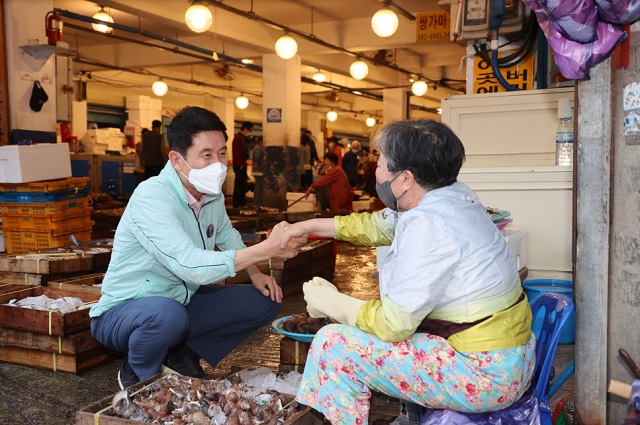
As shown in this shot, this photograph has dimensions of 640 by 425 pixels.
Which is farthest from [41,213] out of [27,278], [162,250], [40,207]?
[162,250]

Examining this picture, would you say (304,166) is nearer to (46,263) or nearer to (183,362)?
(46,263)

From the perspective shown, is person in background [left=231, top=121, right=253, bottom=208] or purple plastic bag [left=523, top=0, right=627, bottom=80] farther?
person in background [left=231, top=121, right=253, bottom=208]

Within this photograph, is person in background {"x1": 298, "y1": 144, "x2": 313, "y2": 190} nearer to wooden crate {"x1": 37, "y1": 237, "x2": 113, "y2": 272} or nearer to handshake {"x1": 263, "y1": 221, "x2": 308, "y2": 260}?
wooden crate {"x1": 37, "y1": 237, "x2": 113, "y2": 272}

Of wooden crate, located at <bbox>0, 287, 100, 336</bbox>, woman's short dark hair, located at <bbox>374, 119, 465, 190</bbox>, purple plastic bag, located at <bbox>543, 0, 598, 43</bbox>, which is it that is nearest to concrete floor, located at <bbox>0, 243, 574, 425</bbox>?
wooden crate, located at <bbox>0, 287, 100, 336</bbox>

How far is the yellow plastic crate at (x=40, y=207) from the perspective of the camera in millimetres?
7410

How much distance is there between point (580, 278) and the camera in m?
2.73

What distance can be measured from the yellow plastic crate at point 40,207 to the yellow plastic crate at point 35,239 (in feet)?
0.77

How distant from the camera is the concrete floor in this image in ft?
10.8

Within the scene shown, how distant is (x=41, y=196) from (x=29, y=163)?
43 cm

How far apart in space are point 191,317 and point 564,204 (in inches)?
112

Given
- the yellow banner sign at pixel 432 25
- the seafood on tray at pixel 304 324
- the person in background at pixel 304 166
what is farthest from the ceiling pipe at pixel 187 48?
the seafood on tray at pixel 304 324

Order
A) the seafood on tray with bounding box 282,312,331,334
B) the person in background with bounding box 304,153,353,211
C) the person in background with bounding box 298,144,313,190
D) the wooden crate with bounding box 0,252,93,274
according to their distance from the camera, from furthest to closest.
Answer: the person in background with bounding box 298,144,313,190
the person in background with bounding box 304,153,353,211
the wooden crate with bounding box 0,252,93,274
the seafood on tray with bounding box 282,312,331,334

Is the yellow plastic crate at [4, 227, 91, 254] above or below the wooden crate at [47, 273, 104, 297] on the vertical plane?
above

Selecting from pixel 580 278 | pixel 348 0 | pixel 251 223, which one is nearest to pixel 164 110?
pixel 348 0
